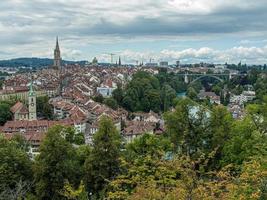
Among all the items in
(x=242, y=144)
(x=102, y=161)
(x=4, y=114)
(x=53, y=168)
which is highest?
(x=242, y=144)

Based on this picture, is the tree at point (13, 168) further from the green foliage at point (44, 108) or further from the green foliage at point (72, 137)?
the green foliage at point (44, 108)

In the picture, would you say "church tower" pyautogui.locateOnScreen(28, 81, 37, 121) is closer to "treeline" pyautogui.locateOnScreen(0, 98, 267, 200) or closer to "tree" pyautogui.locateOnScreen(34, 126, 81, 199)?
"treeline" pyautogui.locateOnScreen(0, 98, 267, 200)

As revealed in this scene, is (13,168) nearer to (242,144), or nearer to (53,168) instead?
(53,168)

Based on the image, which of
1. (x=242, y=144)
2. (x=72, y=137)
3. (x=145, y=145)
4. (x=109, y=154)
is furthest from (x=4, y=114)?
(x=242, y=144)

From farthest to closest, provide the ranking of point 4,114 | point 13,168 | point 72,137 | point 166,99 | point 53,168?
point 166,99 < point 4,114 < point 72,137 < point 13,168 < point 53,168

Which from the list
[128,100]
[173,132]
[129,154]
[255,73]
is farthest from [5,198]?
[255,73]

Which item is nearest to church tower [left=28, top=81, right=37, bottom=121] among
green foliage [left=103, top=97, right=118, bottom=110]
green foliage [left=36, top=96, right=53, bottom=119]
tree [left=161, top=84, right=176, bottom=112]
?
green foliage [left=36, top=96, right=53, bottom=119]

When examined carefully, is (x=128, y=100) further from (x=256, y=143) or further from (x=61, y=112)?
(x=256, y=143)

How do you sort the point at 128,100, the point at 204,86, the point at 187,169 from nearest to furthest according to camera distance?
the point at 187,169 < the point at 128,100 < the point at 204,86

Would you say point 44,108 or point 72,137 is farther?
point 44,108
